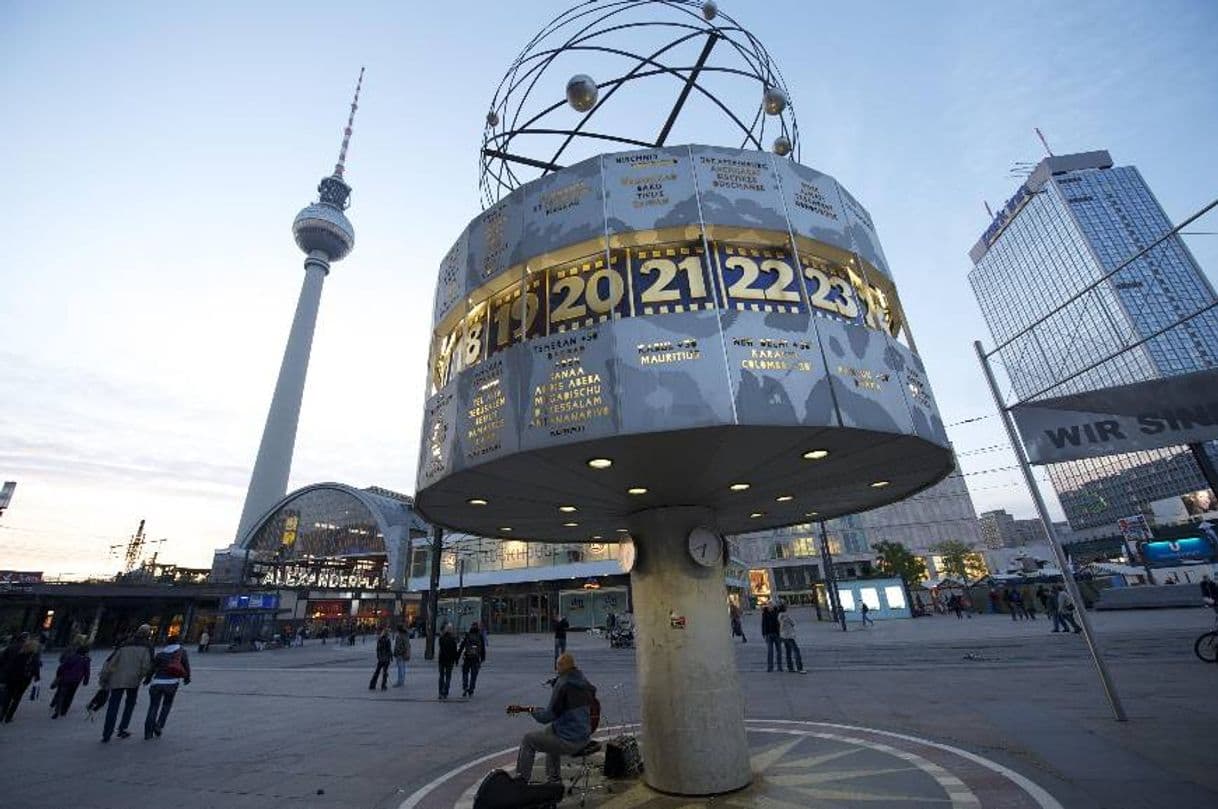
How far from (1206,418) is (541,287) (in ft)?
35.7

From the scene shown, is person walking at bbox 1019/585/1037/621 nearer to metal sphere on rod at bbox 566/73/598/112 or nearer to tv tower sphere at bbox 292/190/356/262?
metal sphere on rod at bbox 566/73/598/112

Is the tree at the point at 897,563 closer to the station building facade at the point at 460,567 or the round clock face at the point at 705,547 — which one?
the station building facade at the point at 460,567

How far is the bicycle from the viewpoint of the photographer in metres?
13.3

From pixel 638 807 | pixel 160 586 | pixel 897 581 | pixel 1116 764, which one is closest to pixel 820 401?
pixel 638 807

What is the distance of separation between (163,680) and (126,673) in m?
0.75

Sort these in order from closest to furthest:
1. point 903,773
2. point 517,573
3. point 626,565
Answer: point 903,773 < point 626,565 < point 517,573

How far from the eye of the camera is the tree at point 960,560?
86.1 metres

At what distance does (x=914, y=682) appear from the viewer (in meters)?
14.2

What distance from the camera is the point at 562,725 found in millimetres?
7004

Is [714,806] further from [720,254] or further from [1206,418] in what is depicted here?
[1206,418]

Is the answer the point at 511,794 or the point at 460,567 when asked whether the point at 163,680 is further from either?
the point at 460,567

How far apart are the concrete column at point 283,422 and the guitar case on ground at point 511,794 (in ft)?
359

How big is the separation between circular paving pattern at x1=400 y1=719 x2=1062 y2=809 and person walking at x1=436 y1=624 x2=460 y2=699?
24.3 feet

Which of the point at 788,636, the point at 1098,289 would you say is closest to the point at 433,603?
the point at 788,636
